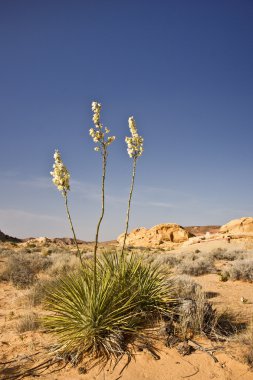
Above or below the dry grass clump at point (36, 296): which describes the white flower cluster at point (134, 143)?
above

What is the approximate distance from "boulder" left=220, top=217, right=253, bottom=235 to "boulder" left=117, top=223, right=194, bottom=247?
4803 mm

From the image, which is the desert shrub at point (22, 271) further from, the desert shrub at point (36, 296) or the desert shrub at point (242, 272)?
the desert shrub at point (242, 272)

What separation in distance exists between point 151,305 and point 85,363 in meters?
1.29

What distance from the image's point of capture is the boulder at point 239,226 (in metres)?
32.2

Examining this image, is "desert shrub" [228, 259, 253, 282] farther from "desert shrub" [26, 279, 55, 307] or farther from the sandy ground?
the sandy ground

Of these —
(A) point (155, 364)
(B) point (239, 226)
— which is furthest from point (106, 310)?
(B) point (239, 226)

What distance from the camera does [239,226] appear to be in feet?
109

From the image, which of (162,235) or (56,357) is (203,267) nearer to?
(56,357)

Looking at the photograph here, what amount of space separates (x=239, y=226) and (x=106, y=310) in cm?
3116

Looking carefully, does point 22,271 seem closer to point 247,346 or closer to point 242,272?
point 242,272

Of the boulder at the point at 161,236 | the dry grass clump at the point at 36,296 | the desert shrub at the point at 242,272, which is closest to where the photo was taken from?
the dry grass clump at the point at 36,296

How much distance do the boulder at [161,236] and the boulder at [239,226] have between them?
480 centimetres

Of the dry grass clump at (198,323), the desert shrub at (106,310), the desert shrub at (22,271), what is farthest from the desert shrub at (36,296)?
the dry grass clump at (198,323)

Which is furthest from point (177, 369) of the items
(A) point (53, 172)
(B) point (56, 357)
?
(A) point (53, 172)
